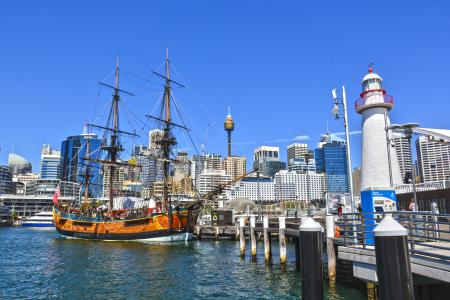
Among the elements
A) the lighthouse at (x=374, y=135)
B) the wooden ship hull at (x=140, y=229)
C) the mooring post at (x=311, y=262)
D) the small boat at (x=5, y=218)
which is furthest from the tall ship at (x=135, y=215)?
the small boat at (x=5, y=218)

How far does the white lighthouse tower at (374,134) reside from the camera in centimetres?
2912

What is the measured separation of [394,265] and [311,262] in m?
2.42

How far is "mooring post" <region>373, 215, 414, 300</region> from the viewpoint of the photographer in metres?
6.75

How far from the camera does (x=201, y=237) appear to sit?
57.9 meters

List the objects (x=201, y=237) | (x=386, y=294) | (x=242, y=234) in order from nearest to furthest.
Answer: (x=386, y=294) → (x=242, y=234) → (x=201, y=237)

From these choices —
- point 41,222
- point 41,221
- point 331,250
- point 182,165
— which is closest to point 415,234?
point 331,250

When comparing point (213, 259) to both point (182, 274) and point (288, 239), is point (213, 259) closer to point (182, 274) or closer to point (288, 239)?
point (182, 274)

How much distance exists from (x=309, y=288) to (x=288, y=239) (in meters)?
46.8

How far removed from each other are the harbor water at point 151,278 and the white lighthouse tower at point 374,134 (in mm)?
9508

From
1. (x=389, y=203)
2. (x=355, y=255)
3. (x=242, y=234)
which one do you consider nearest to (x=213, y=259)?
(x=242, y=234)

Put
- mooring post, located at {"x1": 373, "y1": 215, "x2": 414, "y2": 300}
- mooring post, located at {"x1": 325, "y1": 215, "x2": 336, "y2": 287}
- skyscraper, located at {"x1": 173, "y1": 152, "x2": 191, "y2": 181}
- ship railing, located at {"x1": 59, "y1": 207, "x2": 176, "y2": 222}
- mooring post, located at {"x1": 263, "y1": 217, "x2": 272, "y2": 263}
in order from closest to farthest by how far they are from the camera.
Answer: mooring post, located at {"x1": 373, "y1": 215, "x2": 414, "y2": 300}
mooring post, located at {"x1": 325, "y1": 215, "x2": 336, "y2": 287}
mooring post, located at {"x1": 263, "y1": 217, "x2": 272, "y2": 263}
ship railing, located at {"x1": 59, "y1": 207, "x2": 176, "y2": 222}
skyscraper, located at {"x1": 173, "y1": 152, "x2": 191, "y2": 181}

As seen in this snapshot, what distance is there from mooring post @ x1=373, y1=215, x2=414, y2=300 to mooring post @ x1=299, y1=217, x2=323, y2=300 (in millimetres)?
2103

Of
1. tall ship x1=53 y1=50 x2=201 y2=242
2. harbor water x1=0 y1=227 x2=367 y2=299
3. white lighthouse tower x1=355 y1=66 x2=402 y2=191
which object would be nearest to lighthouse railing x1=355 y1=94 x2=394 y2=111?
white lighthouse tower x1=355 y1=66 x2=402 y2=191

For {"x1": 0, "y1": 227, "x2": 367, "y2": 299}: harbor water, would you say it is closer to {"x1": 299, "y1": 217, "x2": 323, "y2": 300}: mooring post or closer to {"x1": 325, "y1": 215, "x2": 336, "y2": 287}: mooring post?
{"x1": 325, "y1": 215, "x2": 336, "y2": 287}: mooring post
